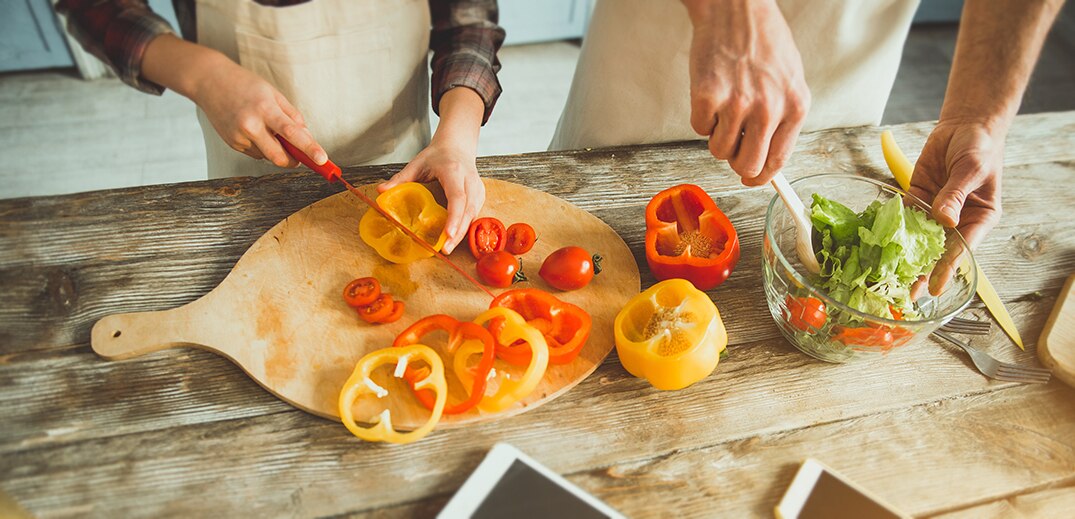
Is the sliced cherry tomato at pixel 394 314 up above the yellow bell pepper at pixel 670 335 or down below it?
below

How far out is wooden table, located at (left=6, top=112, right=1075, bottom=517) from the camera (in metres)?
1.04

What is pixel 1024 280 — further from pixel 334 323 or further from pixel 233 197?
pixel 233 197

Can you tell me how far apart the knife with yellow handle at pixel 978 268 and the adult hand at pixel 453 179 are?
92 centimetres

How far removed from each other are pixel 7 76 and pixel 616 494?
3923 mm

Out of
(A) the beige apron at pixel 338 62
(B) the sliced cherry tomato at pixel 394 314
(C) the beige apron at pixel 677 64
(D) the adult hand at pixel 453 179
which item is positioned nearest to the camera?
(B) the sliced cherry tomato at pixel 394 314

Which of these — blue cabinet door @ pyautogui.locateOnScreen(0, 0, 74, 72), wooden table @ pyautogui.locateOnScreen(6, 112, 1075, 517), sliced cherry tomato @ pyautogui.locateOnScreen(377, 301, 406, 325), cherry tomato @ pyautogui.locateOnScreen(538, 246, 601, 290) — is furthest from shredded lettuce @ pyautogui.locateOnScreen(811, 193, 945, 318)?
blue cabinet door @ pyautogui.locateOnScreen(0, 0, 74, 72)

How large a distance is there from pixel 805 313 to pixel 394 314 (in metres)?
0.72

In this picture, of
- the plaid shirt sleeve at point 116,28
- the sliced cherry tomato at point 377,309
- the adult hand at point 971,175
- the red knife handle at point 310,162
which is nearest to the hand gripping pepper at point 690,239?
the adult hand at point 971,175

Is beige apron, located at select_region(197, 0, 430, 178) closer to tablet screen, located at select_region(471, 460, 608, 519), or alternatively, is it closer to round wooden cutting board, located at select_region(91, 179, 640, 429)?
round wooden cutting board, located at select_region(91, 179, 640, 429)

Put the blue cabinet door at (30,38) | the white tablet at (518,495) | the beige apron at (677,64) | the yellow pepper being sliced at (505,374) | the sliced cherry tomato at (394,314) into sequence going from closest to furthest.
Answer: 1. the white tablet at (518,495)
2. the yellow pepper being sliced at (505,374)
3. the sliced cherry tomato at (394,314)
4. the beige apron at (677,64)
5. the blue cabinet door at (30,38)

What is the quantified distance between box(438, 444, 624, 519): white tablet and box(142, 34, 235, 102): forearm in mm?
960

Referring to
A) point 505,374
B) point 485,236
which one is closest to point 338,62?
point 485,236

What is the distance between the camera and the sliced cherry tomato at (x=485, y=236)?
1.33m

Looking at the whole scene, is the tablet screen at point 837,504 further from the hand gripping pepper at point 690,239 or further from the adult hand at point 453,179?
the adult hand at point 453,179
